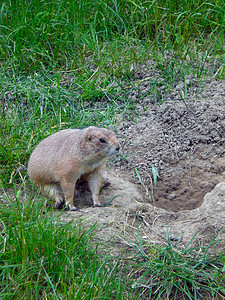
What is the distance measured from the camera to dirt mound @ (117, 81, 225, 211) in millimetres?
4582

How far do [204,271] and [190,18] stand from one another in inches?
165

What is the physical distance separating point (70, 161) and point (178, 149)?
143cm

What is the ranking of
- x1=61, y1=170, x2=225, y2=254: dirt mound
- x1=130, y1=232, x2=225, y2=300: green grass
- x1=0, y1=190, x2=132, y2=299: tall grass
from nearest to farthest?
x1=0, y1=190, x2=132, y2=299: tall grass
x1=130, y1=232, x2=225, y2=300: green grass
x1=61, y1=170, x2=225, y2=254: dirt mound

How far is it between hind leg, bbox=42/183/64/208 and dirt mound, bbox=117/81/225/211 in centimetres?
90

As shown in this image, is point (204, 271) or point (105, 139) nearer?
point (204, 271)

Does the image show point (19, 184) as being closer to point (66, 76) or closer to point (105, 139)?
point (105, 139)

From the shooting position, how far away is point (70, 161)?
414 cm

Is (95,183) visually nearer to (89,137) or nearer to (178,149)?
(89,137)

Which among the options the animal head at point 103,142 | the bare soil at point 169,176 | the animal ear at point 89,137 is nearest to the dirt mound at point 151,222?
the bare soil at point 169,176

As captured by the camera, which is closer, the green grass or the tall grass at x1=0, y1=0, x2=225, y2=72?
the green grass

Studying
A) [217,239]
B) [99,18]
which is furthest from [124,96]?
Result: [217,239]

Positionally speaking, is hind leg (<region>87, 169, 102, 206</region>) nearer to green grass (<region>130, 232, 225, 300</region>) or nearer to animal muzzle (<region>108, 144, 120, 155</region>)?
animal muzzle (<region>108, 144, 120, 155</region>)

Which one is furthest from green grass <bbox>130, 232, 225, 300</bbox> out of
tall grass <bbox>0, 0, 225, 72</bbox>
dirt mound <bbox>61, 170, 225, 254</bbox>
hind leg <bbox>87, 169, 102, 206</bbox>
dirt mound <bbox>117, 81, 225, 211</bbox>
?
tall grass <bbox>0, 0, 225, 72</bbox>

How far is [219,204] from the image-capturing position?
3.82 m
